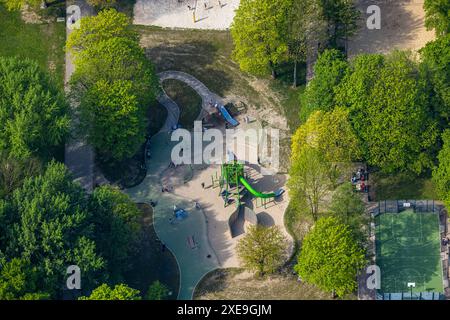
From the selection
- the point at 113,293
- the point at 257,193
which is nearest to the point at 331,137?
the point at 257,193

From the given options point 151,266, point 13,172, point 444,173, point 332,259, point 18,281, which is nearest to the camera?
point 18,281

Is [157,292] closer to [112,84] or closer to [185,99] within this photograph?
[112,84]

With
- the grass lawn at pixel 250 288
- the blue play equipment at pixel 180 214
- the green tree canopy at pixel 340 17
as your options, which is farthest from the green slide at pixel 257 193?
the green tree canopy at pixel 340 17

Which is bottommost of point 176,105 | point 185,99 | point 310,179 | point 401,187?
point 401,187

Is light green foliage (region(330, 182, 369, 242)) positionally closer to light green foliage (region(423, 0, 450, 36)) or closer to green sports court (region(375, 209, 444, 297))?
green sports court (region(375, 209, 444, 297))

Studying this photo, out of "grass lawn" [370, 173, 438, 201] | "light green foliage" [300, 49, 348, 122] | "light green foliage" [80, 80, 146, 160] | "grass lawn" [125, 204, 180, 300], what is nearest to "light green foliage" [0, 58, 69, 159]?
"light green foliage" [80, 80, 146, 160]
